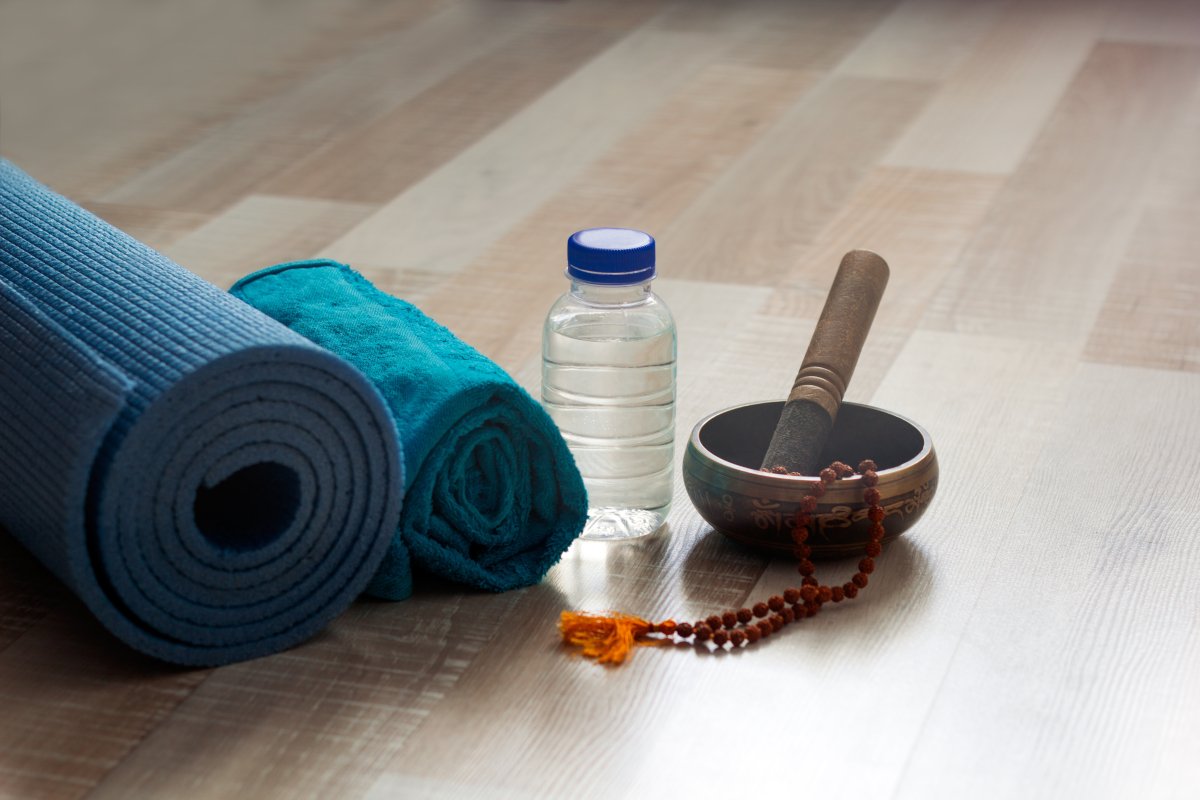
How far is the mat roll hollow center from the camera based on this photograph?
1109 mm

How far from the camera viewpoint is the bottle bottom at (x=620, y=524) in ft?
4.27

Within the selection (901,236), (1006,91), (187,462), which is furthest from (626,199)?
(187,462)

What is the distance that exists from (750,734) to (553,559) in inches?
9.3

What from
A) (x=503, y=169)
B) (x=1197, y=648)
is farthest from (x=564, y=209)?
(x=1197, y=648)

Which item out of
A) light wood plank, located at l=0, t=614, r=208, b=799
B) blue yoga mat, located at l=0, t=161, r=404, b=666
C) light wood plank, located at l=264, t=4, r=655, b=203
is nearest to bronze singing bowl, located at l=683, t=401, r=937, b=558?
blue yoga mat, located at l=0, t=161, r=404, b=666

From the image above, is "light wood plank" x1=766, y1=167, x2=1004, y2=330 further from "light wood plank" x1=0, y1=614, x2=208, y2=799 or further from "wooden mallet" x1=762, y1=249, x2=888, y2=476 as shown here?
"light wood plank" x1=0, y1=614, x2=208, y2=799

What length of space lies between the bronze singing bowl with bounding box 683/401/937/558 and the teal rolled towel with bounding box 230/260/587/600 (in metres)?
0.10

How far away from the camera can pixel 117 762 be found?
103 cm

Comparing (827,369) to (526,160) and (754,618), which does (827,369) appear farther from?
(526,160)

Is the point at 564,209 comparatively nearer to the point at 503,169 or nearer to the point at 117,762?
the point at 503,169

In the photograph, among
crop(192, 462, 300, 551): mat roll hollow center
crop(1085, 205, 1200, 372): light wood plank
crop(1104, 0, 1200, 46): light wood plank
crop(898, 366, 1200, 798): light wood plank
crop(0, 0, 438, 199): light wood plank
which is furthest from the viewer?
crop(1104, 0, 1200, 46): light wood plank

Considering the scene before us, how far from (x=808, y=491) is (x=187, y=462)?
1.39ft

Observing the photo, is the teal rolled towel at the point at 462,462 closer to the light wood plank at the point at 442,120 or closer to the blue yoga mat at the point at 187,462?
the blue yoga mat at the point at 187,462

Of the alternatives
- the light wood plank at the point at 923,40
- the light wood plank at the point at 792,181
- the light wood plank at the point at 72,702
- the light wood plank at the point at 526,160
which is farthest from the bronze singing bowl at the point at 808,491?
the light wood plank at the point at 923,40
